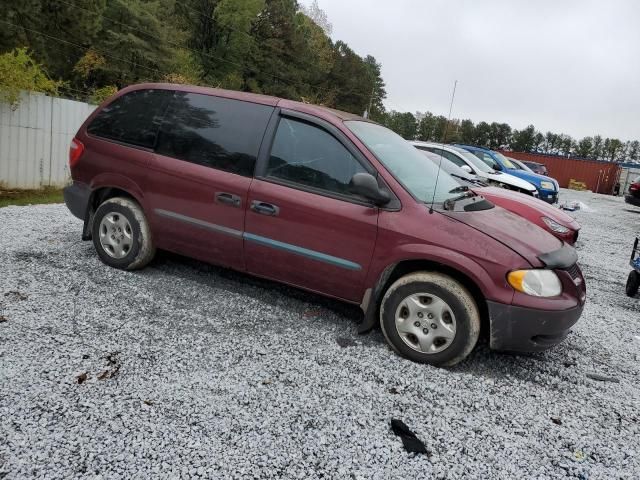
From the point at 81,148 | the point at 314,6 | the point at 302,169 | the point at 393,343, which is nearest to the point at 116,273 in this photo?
the point at 81,148

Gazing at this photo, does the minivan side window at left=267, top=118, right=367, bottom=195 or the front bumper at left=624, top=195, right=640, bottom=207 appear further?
the front bumper at left=624, top=195, right=640, bottom=207

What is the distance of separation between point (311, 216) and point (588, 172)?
150ft

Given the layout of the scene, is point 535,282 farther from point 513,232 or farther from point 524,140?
point 524,140

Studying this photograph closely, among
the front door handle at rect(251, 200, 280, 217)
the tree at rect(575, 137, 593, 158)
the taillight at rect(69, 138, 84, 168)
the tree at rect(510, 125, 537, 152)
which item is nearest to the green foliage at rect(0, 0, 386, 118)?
the taillight at rect(69, 138, 84, 168)

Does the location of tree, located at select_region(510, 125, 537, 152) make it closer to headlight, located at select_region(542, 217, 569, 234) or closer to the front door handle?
headlight, located at select_region(542, 217, 569, 234)

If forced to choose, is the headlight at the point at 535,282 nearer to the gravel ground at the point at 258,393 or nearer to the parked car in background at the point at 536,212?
the gravel ground at the point at 258,393

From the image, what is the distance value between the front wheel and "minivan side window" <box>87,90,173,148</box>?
618 cm

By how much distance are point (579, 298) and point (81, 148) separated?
4738mm

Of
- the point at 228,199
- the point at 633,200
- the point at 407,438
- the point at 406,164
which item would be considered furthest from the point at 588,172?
the point at 407,438

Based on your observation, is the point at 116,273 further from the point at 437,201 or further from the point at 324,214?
the point at 437,201

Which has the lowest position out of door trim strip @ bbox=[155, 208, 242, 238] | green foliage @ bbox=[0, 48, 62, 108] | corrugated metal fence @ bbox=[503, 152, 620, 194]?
door trim strip @ bbox=[155, 208, 242, 238]

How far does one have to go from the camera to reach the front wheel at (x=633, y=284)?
6113 mm

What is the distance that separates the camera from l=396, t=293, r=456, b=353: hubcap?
3340 mm

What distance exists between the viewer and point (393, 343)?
3.54 metres
